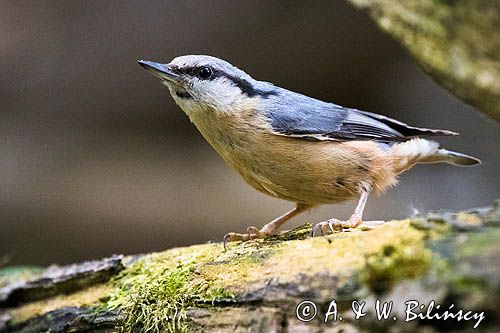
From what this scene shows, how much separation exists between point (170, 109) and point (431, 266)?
541 cm

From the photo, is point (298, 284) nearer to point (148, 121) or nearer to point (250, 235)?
point (250, 235)

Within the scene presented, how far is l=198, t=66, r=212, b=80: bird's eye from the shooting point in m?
3.39

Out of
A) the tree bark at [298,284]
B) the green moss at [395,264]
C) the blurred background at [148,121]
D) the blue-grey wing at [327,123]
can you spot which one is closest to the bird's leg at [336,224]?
the tree bark at [298,284]

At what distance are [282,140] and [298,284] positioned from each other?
1.27 meters

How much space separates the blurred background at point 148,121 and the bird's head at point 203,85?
2.81 m

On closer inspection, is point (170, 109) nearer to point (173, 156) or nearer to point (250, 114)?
point (173, 156)

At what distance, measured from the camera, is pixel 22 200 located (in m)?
6.78

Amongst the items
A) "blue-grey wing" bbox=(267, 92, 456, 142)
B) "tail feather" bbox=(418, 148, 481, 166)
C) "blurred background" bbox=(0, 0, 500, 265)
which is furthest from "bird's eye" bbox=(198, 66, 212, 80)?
"blurred background" bbox=(0, 0, 500, 265)

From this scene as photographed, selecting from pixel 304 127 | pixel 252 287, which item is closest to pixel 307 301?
pixel 252 287

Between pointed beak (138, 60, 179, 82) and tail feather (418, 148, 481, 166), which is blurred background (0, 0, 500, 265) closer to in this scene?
tail feather (418, 148, 481, 166)

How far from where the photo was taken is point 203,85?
337 centimetres

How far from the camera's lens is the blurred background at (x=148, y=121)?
248 inches

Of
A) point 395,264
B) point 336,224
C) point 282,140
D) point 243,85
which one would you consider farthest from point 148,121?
point 395,264

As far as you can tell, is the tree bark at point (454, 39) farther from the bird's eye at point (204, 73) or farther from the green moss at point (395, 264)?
the bird's eye at point (204, 73)
